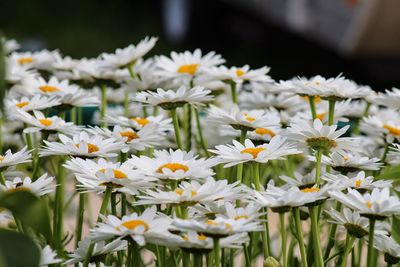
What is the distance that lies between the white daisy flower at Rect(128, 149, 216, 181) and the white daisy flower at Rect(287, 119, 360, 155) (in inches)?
3.2

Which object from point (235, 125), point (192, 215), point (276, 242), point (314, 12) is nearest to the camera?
point (192, 215)

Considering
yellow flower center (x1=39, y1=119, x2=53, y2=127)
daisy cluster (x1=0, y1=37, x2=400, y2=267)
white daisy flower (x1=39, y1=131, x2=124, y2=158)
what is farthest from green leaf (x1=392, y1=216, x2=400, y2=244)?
yellow flower center (x1=39, y1=119, x2=53, y2=127)

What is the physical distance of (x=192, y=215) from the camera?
2.20ft

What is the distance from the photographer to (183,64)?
0.97 m

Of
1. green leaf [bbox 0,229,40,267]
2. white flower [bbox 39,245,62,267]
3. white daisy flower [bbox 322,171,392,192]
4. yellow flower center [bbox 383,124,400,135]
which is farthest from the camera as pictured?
yellow flower center [bbox 383,124,400,135]

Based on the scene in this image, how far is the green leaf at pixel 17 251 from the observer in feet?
1.50

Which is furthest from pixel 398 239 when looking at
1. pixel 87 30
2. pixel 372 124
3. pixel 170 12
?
pixel 170 12

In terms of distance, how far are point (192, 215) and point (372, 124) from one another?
325mm

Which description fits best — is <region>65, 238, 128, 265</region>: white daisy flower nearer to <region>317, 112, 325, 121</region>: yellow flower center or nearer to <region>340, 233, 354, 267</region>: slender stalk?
<region>340, 233, 354, 267</region>: slender stalk

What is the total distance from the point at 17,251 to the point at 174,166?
21 cm

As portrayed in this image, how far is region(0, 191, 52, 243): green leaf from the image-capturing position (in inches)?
18.5

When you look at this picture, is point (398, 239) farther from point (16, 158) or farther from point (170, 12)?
point (170, 12)

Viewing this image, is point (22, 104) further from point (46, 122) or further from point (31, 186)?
point (31, 186)

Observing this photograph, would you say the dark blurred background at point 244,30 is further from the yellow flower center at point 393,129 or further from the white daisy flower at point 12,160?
the white daisy flower at point 12,160
